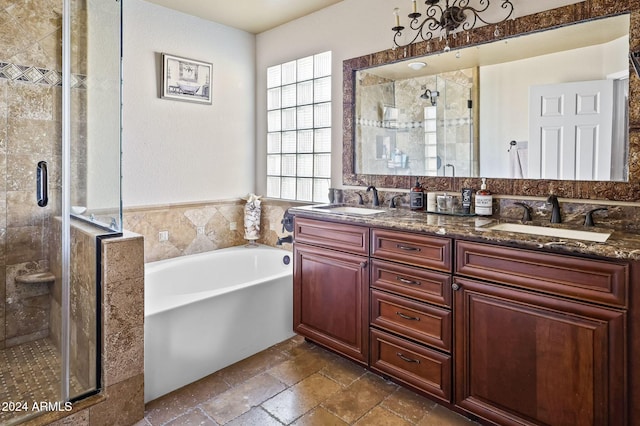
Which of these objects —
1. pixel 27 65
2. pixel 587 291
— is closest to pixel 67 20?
pixel 27 65

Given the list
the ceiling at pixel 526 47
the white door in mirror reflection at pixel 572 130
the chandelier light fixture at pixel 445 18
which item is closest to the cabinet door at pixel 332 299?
the white door in mirror reflection at pixel 572 130

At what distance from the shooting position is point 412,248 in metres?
2.03

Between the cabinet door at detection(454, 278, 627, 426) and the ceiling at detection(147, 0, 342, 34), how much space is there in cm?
253

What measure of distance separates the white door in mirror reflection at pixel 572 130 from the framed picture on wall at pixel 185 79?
2611mm

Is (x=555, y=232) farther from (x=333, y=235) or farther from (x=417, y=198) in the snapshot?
(x=333, y=235)

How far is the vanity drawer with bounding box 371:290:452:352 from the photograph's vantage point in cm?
193

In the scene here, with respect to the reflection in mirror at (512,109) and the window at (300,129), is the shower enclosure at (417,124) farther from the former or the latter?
the window at (300,129)

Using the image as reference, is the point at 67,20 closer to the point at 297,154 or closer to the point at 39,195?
the point at 39,195

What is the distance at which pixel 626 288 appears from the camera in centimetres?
140

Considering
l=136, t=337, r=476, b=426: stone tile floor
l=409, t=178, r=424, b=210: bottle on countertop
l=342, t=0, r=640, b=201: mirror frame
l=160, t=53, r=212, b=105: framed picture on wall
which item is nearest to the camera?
l=342, t=0, r=640, b=201: mirror frame

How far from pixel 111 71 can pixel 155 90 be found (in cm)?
112

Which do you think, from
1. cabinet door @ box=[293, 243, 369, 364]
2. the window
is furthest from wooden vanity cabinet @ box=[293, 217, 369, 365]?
the window

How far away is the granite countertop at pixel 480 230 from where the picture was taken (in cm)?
145

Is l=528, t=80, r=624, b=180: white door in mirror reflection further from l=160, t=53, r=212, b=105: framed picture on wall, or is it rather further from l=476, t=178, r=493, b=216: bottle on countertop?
l=160, t=53, r=212, b=105: framed picture on wall
